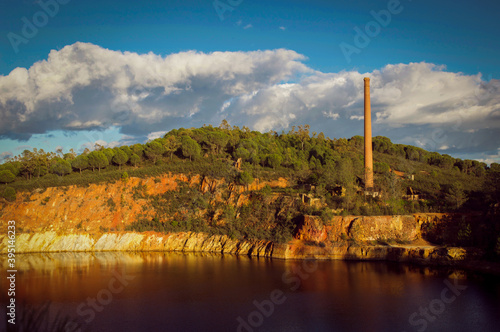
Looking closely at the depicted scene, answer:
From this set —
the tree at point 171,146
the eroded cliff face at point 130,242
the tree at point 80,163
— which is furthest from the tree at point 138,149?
the eroded cliff face at point 130,242

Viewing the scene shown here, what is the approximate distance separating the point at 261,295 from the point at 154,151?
5072 cm

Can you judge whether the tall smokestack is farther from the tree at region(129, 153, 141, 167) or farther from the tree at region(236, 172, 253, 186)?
the tree at region(129, 153, 141, 167)

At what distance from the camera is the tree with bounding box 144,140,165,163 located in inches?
2864

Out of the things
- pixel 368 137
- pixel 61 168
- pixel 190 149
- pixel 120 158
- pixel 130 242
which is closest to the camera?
pixel 130 242

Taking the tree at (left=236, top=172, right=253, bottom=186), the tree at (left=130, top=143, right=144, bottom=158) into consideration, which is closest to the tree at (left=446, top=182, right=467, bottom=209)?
the tree at (left=236, top=172, right=253, bottom=186)

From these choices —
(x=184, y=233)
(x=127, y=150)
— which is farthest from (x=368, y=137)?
(x=127, y=150)

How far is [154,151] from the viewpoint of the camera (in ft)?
239

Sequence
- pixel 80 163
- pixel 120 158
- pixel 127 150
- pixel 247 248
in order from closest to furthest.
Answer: pixel 247 248 → pixel 80 163 → pixel 120 158 → pixel 127 150

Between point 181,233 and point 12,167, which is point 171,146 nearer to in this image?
point 181,233

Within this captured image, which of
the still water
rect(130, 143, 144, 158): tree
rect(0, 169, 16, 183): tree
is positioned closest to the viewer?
the still water

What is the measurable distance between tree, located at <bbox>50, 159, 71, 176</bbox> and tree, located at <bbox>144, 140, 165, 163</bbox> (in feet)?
49.0

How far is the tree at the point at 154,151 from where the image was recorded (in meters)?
72.8

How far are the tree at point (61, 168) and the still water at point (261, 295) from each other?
27859 mm

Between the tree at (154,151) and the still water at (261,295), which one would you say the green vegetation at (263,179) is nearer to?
the tree at (154,151)
